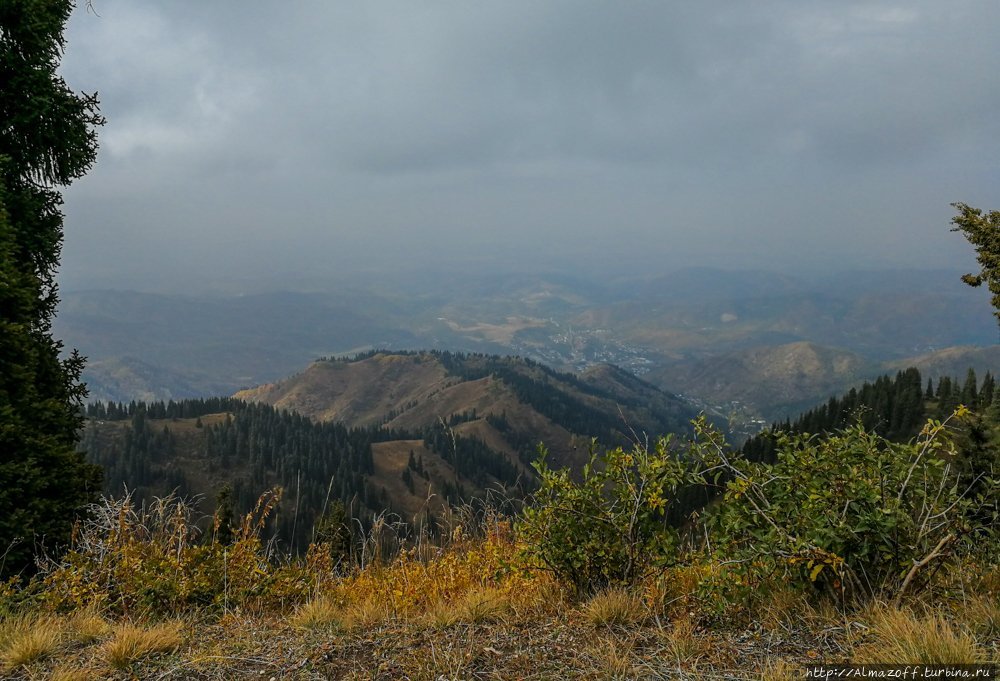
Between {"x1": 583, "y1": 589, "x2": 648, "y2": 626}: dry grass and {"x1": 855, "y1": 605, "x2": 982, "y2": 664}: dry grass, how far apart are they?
6.49ft

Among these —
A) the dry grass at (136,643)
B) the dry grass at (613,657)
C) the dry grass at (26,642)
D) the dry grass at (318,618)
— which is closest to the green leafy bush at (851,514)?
the dry grass at (613,657)

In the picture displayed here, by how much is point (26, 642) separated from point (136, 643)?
1059 mm

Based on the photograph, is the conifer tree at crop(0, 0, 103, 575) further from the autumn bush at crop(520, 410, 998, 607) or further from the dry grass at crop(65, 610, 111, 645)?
the autumn bush at crop(520, 410, 998, 607)

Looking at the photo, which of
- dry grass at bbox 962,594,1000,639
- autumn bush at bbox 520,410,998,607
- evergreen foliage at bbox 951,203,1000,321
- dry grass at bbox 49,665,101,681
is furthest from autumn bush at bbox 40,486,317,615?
evergreen foliage at bbox 951,203,1000,321

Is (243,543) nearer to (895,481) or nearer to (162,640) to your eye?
(162,640)

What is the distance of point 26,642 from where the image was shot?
5012mm

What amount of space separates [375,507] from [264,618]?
173 m

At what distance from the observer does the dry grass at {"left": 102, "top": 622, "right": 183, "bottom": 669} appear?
16.1 ft

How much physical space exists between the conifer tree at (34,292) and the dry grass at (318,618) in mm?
5149

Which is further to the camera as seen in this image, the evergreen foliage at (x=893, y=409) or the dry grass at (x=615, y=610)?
the evergreen foliage at (x=893, y=409)

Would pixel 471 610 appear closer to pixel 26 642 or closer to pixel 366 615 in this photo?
pixel 366 615

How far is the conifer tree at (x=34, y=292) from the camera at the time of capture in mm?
8094

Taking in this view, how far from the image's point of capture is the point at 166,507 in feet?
28.8

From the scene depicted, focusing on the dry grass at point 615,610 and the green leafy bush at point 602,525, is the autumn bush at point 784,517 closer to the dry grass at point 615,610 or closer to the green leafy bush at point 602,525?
the green leafy bush at point 602,525
